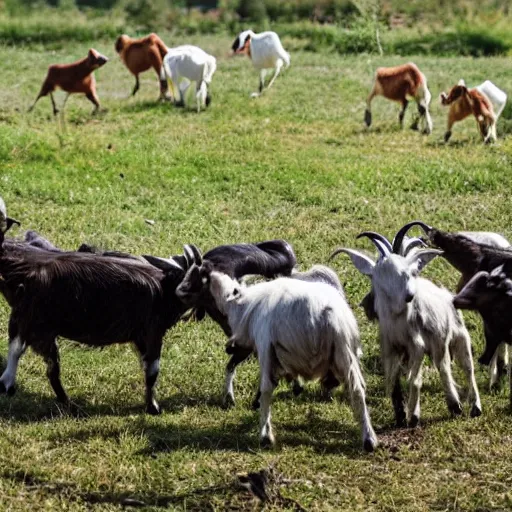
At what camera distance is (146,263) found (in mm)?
7266

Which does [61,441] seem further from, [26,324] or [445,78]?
[445,78]

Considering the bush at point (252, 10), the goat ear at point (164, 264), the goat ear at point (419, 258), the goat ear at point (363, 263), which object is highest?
the goat ear at point (419, 258)

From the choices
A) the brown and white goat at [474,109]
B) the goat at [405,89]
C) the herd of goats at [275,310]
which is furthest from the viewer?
the goat at [405,89]

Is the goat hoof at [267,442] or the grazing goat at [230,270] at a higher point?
the grazing goat at [230,270]

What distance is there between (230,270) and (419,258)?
1353 millimetres

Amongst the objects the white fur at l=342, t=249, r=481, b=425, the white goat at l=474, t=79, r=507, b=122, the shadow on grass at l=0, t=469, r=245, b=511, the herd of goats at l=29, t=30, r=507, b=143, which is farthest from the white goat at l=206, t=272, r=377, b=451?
the white goat at l=474, t=79, r=507, b=122

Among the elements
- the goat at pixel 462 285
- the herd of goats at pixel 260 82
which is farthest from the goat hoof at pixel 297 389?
the herd of goats at pixel 260 82

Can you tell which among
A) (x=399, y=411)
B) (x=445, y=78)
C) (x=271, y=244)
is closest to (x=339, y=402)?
(x=399, y=411)

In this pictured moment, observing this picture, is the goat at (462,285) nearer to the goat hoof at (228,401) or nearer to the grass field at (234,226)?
the grass field at (234,226)

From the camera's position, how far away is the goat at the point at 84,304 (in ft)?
22.3

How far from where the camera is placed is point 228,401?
716 centimetres

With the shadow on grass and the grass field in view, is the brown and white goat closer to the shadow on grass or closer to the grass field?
the grass field

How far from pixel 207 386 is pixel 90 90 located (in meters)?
8.24

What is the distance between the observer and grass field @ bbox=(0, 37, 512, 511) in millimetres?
5777
